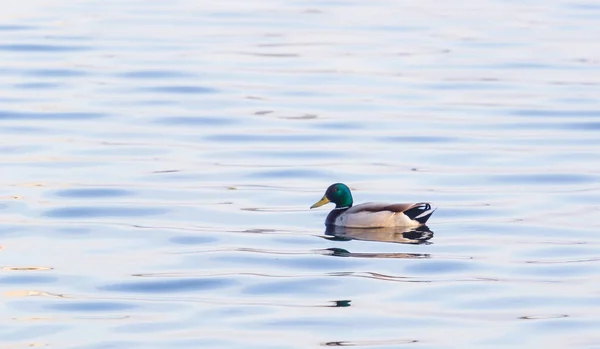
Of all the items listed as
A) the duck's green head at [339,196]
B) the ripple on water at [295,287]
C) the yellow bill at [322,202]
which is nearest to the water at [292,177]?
the ripple on water at [295,287]

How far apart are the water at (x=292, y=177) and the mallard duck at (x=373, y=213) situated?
17 centimetres

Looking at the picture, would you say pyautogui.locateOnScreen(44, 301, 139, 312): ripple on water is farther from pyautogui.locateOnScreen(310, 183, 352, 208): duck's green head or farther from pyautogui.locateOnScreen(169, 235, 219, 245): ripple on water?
pyautogui.locateOnScreen(310, 183, 352, 208): duck's green head

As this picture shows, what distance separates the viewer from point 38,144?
647 inches

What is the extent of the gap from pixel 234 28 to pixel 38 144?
1001 centimetres

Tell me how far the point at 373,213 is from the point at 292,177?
2.56 m

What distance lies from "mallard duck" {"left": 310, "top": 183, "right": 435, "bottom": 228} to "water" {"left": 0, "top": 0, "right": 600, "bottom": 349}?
0.17m

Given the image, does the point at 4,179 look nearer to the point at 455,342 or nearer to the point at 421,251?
the point at 421,251

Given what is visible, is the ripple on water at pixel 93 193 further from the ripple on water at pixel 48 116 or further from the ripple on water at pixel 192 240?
the ripple on water at pixel 48 116

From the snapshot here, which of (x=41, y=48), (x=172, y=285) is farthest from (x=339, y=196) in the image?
(x=41, y=48)

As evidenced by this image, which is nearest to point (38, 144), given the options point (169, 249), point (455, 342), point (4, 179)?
point (4, 179)

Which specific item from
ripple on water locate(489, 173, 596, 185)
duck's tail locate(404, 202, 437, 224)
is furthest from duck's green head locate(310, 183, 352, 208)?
ripple on water locate(489, 173, 596, 185)

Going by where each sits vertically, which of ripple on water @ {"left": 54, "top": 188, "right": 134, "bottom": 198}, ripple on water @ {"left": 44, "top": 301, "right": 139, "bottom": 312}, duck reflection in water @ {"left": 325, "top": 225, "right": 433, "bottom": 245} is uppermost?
ripple on water @ {"left": 54, "top": 188, "right": 134, "bottom": 198}

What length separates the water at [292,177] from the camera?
994cm

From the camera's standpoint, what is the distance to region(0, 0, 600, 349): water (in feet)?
32.6
